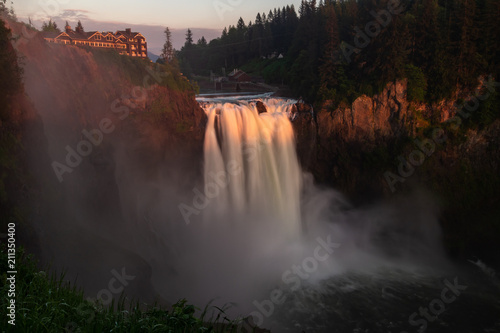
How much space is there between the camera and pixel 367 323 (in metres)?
16.2

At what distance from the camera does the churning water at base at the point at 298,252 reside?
1697 cm

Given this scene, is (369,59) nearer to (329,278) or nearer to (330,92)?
(330,92)

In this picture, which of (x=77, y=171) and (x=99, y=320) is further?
(x=77, y=171)

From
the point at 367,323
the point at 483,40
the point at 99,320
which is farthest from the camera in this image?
the point at 483,40

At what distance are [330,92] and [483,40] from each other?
11160 mm

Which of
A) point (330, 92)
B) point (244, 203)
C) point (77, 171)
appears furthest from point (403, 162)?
point (77, 171)
